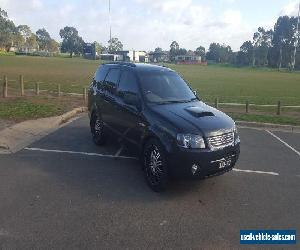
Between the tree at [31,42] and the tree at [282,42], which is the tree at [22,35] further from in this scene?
the tree at [282,42]

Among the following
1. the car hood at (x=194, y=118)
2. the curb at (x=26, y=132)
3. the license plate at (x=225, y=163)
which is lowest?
the curb at (x=26, y=132)

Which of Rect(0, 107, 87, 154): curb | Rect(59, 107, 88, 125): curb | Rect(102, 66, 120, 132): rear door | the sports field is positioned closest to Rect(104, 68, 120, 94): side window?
Rect(102, 66, 120, 132): rear door

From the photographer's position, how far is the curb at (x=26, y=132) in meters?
7.96

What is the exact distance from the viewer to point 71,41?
163 m

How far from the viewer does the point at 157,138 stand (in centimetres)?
564

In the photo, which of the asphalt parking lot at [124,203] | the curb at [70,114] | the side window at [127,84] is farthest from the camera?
the curb at [70,114]

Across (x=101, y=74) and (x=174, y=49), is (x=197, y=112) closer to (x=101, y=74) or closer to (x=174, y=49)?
(x=101, y=74)

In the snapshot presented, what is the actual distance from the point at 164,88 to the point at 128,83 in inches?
28.8

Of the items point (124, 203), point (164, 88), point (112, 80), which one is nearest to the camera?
point (124, 203)

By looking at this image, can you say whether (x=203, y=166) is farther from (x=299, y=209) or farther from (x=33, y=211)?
(x=33, y=211)

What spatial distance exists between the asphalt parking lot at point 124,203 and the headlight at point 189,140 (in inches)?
35.4

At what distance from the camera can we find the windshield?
6.40m

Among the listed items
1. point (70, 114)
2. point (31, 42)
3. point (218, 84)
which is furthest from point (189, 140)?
point (31, 42)


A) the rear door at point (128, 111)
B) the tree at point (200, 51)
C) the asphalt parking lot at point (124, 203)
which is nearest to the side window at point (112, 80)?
the rear door at point (128, 111)
